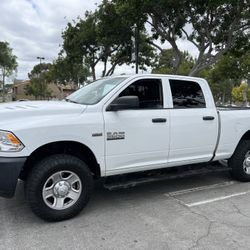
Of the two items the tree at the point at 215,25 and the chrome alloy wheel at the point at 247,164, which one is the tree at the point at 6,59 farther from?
the chrome alloy wheel at the point at 247,164

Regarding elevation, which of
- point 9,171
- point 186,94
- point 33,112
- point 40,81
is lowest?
point 9,171

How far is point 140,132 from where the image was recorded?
4.52m

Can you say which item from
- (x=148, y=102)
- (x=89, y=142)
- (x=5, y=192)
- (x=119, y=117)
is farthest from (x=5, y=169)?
(x=148, y=102)

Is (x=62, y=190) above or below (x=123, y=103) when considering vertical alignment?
below

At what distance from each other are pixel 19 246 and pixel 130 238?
4.04ft

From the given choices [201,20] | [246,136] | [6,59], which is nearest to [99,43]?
[201,20]

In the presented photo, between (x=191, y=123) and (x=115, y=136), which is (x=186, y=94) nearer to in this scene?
(x=191, y=123)

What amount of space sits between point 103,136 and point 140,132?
0.59m

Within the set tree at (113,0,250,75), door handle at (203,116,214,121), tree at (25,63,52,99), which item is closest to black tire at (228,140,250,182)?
door handle at (203,116,214,121)

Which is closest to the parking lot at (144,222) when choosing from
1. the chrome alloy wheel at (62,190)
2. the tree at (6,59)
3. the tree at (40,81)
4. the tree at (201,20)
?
the chrome alloy wheel at (62,190)

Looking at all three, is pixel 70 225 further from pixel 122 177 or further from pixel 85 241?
pixel 122 177

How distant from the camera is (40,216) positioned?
Answer: 13.0 feet

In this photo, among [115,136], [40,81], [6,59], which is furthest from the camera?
[40,81]

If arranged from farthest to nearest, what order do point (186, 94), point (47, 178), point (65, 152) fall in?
1. point (186, 94)
2. point (65, 152)
3. point (47, 178)
